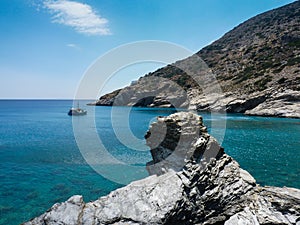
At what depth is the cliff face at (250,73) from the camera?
67.2m

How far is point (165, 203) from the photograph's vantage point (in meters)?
10.1

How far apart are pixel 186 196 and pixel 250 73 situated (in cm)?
8772

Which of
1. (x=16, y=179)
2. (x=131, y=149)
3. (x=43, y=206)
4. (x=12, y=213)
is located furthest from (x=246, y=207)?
(x=131, y=149)

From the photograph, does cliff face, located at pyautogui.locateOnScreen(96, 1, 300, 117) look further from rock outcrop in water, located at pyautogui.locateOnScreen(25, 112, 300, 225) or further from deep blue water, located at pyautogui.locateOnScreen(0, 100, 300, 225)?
rock outcrop in water, located at pyautogui.locateOnScreen(25, 112, 300, 225)

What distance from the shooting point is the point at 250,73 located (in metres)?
88.6

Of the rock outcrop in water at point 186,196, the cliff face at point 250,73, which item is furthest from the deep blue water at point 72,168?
the cliff face at point 250,73

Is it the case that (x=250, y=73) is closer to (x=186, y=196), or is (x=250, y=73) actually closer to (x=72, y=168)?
(x=72, y=168)

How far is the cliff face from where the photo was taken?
220ft

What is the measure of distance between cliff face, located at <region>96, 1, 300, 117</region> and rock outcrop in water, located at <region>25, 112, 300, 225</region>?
184 ft

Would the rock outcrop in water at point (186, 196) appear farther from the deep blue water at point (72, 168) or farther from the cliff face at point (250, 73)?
the cliff face at point (250, 73)

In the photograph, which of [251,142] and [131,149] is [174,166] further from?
[251,142]

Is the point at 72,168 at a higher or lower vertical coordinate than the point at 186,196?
lower

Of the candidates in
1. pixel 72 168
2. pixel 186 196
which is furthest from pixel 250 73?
pixel 186 196

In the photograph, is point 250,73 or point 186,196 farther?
point 250,73
